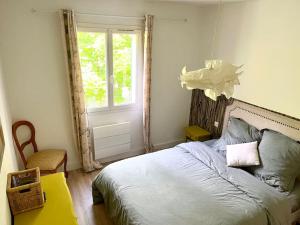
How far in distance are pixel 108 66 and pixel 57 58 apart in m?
0.71

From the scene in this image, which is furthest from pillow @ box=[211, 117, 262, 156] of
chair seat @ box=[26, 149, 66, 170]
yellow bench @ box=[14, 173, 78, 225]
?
chair seat @ box=[26, 149, 66, 170]

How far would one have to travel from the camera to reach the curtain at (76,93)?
2.70 metres

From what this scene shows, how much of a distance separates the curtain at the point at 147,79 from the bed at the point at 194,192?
0.89 metres

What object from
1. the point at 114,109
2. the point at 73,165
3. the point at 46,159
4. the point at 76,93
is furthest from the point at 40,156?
the point at 114,109

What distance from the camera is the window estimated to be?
Answer: 3064 mm

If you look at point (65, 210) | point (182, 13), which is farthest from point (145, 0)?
point (65, 210)

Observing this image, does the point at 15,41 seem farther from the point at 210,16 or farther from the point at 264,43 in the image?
the point at 264,43

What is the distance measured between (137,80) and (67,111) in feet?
3.83

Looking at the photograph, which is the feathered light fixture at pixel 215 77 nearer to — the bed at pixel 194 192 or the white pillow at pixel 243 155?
the bed at pixel 194 192

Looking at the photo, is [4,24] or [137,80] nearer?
[4,24]

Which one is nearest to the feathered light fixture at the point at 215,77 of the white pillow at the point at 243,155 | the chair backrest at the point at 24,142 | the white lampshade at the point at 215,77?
the white lampshade at the point at 215,77

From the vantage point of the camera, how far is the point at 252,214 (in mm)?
1939

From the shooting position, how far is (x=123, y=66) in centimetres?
336

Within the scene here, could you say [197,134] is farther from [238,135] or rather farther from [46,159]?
[46,159]
